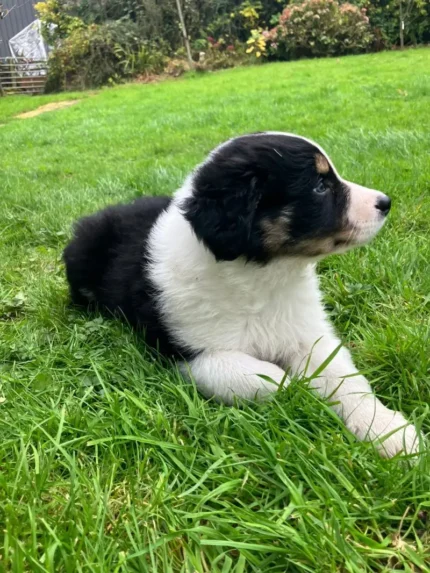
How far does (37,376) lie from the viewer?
8.14 feet

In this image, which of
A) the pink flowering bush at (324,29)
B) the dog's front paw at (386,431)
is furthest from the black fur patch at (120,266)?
the pink flowering bush at (324,29)

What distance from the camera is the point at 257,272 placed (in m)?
2.34

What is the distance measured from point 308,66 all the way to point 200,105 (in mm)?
7610

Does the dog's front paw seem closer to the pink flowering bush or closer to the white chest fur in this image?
the white chest fur

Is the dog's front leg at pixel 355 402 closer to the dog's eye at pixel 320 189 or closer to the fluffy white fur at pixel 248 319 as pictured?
the fluffy white fur at pixel 248 319

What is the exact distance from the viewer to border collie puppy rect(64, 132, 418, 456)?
2164 millimetres

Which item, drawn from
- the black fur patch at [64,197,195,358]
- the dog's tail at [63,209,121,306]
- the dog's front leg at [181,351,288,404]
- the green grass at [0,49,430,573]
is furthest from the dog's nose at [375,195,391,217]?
the dog's tail at [63,209,121,306]

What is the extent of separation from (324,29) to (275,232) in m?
22.2

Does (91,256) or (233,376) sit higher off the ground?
(91,256)

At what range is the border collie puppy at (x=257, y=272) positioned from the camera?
2.16 meters

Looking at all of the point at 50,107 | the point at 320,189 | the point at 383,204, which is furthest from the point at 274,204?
the point at 50,107

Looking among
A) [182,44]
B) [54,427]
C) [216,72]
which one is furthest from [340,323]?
[182,44]

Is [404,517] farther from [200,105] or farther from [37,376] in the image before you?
[200,105]

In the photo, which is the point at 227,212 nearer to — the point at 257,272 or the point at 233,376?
the point at 257,272
